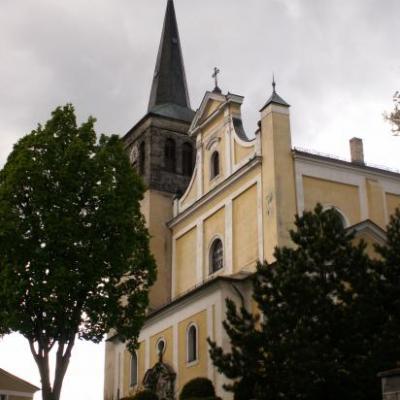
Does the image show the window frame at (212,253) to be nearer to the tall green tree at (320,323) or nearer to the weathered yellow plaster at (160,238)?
the weathered yellow plaster at (160,238)

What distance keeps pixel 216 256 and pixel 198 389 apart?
27.8 feet

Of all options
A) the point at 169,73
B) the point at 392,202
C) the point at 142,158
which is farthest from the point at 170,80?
the point at 392,202

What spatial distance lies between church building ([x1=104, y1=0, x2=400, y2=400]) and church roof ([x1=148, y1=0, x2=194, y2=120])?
1.50 meters

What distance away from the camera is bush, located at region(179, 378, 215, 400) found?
2967 centimetres

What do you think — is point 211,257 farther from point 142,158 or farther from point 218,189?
point 142,158

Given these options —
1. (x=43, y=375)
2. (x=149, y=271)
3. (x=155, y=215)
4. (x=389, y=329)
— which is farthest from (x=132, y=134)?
(x=389, y=329)

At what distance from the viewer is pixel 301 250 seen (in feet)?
71.4

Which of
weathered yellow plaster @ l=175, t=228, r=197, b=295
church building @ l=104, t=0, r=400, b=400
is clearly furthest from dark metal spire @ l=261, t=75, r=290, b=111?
weathered yellow plaster @ l=175, t=228, r=197, b=295

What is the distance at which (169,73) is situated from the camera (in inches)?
1941

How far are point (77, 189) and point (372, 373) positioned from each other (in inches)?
416

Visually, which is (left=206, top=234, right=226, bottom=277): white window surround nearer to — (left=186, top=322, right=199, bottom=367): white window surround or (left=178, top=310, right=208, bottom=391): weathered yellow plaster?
(left=178, top=310, right=208, bottom=391): weathered yellow plaster

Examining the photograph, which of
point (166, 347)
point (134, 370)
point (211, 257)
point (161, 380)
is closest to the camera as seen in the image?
point (161, 380)

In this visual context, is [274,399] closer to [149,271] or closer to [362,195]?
[149,271]

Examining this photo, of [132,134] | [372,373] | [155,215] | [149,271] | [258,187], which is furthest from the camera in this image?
[132,134]
